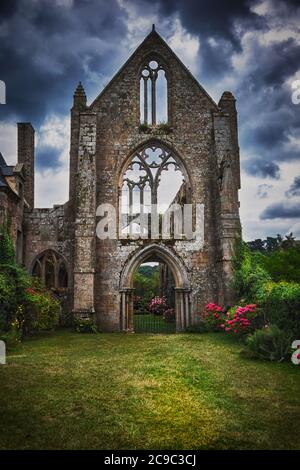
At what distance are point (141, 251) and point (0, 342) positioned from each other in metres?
6.85

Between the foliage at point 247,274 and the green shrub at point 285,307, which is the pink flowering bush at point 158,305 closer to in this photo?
the foliage at point 247,274

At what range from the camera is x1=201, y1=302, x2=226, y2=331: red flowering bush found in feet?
44.9

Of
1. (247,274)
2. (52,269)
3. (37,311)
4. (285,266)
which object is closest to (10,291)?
(37,311)

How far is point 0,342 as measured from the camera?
9.09 metres

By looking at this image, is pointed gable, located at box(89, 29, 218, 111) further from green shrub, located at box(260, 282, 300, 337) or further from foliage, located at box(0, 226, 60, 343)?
green shrub, located at box(260, 282, 300, 337)

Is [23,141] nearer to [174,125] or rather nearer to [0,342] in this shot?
[174,125]

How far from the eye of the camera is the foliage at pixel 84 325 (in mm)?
13351

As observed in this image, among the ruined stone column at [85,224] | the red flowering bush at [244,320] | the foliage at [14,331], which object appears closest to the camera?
the foliage at [14,331]

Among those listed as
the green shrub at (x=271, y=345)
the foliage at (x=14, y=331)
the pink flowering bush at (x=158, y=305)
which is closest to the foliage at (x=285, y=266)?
the green shrub at (x=271, y=345)

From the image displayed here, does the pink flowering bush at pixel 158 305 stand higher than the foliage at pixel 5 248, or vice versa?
the foliage at pixel 5 248

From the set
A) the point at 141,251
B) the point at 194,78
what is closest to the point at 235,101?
the point at 194,78

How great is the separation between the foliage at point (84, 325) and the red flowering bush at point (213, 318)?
4.09 m

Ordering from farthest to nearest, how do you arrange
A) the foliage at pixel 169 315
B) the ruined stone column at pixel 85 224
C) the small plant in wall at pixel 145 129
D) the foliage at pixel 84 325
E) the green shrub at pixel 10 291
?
the foliage at pixel 169 315 → the small plant in wall at pixel 145 129 → the ruined stone column at pixel 85 224 → the foliage at pixel 84 325 → the green shrub at pixel 10 291

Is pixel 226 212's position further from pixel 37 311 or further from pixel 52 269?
pixel 37 311
